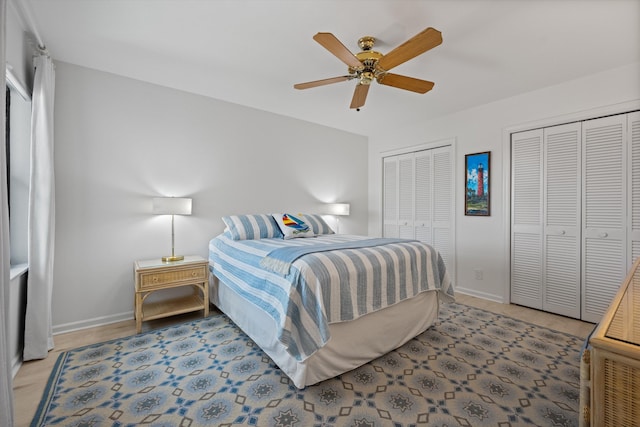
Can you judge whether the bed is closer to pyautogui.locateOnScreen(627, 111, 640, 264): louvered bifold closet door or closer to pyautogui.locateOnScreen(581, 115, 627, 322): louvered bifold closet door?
pyautogui.locateOnScreen(581, 115, 627, 322): louvered bifold closet door

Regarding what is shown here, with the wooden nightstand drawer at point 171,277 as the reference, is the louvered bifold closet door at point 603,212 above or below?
above

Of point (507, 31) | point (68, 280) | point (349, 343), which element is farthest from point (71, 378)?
point (507, 31)

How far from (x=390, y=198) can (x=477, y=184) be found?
147 centimetres

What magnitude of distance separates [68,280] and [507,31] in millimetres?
4404

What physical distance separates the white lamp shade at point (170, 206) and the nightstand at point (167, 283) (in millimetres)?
518

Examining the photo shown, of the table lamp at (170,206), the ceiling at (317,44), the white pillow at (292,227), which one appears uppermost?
the ceiling at (317,44)

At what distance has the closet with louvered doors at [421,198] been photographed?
13.2ft

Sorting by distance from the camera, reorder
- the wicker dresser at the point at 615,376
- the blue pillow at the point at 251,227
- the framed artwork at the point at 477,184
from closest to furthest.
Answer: the wicker dresser at the point at 615,376 → the blue pillow at the point at 251,227 → the framed artwork at the point at 477,184

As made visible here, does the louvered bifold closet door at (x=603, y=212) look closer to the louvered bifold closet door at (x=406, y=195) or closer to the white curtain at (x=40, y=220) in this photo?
the louvered bifold closet door at (x=406, y=195)

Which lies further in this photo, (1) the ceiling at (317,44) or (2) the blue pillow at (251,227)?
(2) the blue pillow at (251,227)

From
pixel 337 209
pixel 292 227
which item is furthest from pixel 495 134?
pixel 292 227

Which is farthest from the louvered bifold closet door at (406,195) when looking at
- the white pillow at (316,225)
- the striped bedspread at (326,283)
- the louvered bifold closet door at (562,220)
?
the striped bedspread at (326,283)

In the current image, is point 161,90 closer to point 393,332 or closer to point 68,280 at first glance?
point 68,280

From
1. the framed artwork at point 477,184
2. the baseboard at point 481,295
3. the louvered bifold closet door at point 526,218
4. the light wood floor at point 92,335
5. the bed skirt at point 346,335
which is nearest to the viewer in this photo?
the light wood floor at point 92,335
